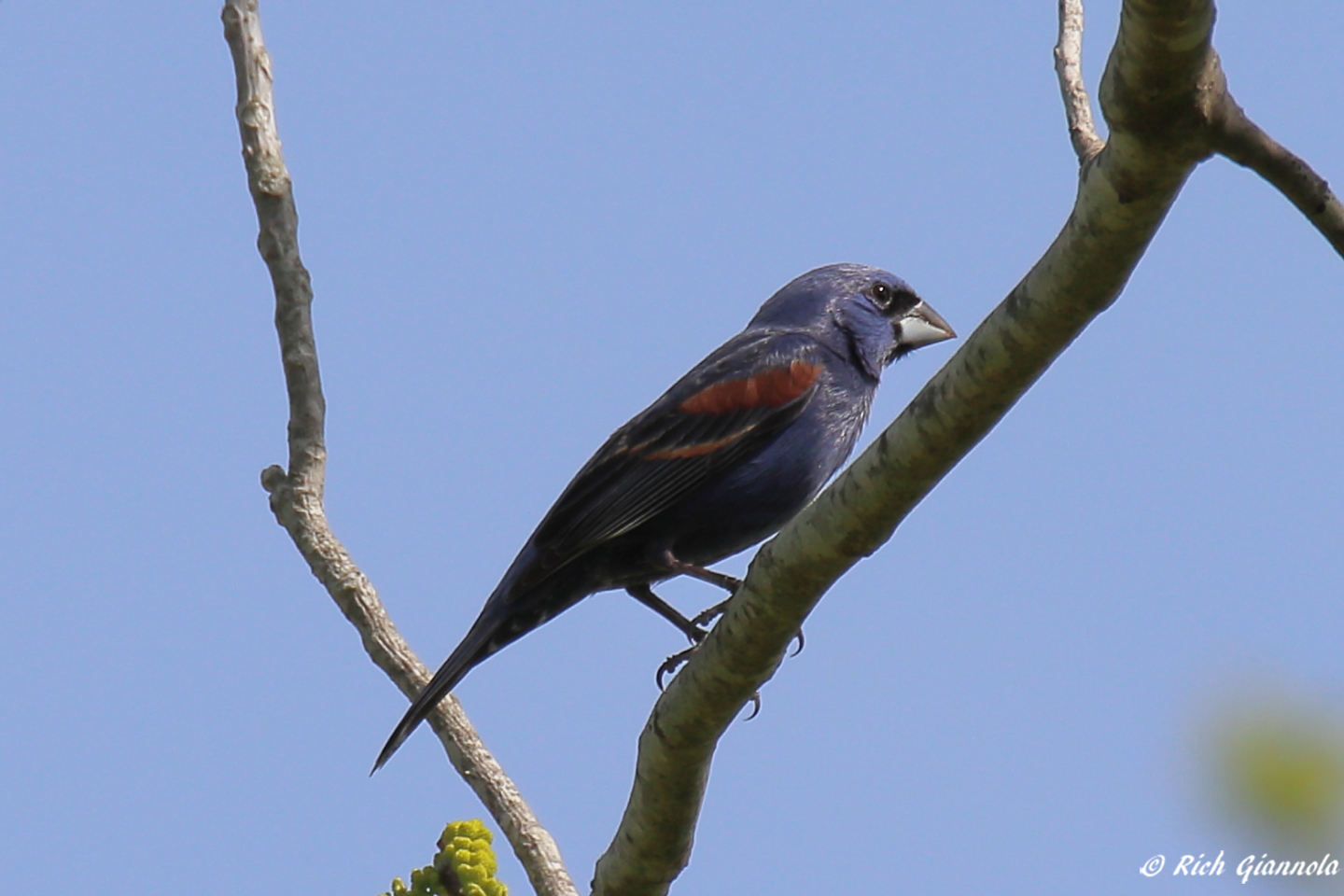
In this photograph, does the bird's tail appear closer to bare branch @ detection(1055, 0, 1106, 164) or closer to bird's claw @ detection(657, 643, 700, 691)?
bird's claw @ detection(657, 643, 700, 691)

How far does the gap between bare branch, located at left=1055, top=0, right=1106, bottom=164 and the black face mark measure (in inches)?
110

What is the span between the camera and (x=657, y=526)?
607 cm

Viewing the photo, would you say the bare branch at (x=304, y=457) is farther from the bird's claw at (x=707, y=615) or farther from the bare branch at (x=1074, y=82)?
the bare branch at (x=1074, y=82)

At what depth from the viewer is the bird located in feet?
19.6

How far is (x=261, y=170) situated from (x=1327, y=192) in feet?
12.3

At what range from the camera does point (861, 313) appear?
7.25 meters

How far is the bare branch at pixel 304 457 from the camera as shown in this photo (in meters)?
5.36

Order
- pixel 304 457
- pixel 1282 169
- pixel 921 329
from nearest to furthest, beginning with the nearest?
pixel 1282 169, pixel 304 457, pixel 921 329

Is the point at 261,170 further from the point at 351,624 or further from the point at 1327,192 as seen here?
the point at 1327,192

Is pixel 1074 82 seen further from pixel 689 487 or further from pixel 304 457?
pixel 304 457

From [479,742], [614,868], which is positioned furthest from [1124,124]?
[479,742]

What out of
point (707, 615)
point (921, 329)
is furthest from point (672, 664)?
point (921, 329)

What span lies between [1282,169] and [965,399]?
2.74ft

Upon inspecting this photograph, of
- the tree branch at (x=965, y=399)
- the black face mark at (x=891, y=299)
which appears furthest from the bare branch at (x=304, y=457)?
the black face mark at (x=891, y=299)
